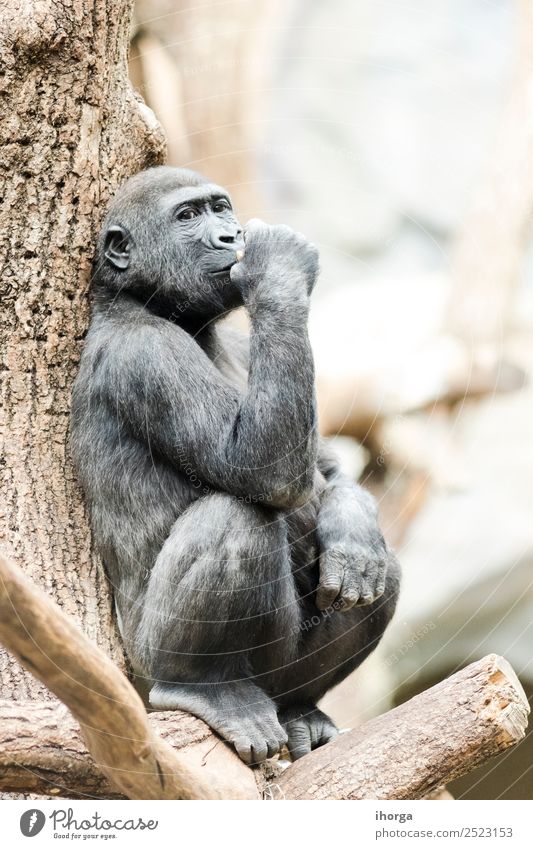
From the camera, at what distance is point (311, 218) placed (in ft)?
21.6

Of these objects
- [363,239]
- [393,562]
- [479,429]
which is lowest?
[479,429]

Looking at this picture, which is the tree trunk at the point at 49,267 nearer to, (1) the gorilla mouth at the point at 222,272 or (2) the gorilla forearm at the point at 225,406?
(2) the gorilla forearm at the point at 225,406

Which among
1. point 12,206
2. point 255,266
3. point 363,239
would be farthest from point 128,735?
point 363,239

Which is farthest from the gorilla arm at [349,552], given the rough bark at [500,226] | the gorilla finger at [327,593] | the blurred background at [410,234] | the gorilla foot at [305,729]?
the rough bark at [500,226]

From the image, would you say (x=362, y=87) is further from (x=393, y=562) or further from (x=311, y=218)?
(x=393, y=562)

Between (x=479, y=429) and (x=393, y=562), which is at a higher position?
(x=393, y=562)

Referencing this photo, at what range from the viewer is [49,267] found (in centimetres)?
324

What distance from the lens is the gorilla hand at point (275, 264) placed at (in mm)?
3096

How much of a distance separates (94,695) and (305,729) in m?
1.55

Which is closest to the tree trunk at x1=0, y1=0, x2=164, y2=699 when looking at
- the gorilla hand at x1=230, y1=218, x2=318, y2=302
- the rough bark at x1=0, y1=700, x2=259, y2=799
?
the gorilla hand at x1=230, y1=218, x2=318, y2=302

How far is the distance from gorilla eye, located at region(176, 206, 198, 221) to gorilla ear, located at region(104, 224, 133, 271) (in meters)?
0.23

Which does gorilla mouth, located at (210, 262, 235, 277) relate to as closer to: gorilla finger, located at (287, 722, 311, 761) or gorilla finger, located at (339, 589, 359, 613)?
gorilla finger, located at (339, 589, 359, 613)

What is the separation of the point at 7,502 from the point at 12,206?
1055mm
